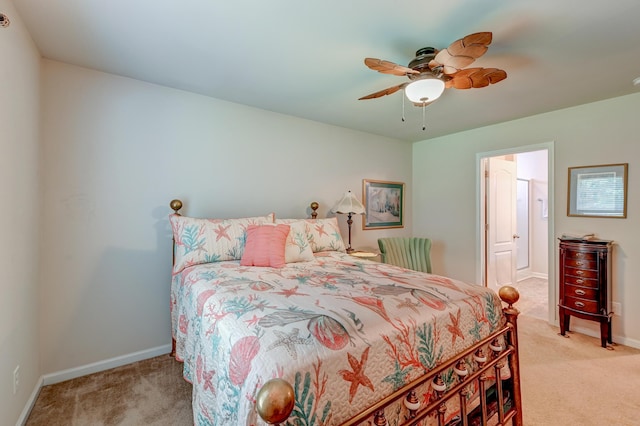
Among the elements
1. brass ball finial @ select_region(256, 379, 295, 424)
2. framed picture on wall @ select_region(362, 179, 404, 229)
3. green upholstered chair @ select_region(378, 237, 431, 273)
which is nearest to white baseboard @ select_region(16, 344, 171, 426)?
brass ball finial @ select_region(256, 379, 295, 424)

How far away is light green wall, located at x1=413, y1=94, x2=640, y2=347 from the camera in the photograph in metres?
2.78

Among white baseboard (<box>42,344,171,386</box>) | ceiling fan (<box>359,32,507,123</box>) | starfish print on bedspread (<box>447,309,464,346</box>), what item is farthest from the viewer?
white baseboard (<box>42,344,171,386</box>)

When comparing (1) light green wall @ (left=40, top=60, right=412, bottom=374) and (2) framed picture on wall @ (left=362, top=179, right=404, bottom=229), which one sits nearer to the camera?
(1) light green wall @ (left=40, top=60, right=412, bottom=374)

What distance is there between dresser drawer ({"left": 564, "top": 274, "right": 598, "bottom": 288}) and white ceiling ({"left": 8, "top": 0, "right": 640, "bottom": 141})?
183 cm

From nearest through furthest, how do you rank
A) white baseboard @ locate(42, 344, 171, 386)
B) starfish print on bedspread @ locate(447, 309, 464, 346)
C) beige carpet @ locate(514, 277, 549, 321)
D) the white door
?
starfish print on bedspread @ locate(447, 309, 464, 346) → white baseboard @ locate(42, 344, 171, 386) → beige carpet @ locate(514, 277, 549, 321) → the white door

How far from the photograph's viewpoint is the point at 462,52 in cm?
159

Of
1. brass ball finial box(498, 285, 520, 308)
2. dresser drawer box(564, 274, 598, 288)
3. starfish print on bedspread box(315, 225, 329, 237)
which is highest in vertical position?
starfish print on bedspread box(315, 225, 329, 237)

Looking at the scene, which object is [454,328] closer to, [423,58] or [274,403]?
[274,403]

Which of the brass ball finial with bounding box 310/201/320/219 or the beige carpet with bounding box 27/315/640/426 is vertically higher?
the brass ball finial with bounding box 310/201/320/219

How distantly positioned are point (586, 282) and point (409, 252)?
1.78m

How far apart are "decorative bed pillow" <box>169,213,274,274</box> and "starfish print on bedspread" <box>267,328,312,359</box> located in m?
1.46

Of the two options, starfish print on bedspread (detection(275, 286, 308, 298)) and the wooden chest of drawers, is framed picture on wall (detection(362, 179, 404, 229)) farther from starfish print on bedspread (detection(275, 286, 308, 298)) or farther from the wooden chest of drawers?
starfish print on bedspread (detection(275, 286, 308, 298))

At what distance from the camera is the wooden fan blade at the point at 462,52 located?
57.2 inches

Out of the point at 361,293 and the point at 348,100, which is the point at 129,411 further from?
the point at 348,100
